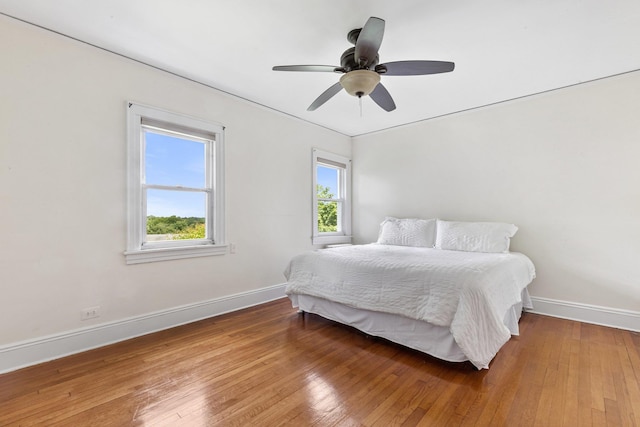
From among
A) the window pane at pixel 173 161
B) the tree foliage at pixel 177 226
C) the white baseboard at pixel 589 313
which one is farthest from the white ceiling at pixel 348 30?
the white baseboard at pixel 589 313

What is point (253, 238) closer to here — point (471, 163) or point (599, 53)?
point (471, 163)

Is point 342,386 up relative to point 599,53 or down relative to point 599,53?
down

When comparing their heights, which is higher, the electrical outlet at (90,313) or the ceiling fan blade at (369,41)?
the ceiling fan blade at (369,41)

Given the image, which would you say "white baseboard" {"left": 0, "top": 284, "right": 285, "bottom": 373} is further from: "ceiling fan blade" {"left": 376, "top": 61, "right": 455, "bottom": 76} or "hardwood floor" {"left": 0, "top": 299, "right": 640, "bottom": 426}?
"ceiling fan blade" {"left": 376, "top": 61, "right": 455, "bottom": 76}

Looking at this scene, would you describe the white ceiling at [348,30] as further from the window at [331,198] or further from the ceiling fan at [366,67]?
the window at [331,198]

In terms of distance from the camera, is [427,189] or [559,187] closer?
[559,187]

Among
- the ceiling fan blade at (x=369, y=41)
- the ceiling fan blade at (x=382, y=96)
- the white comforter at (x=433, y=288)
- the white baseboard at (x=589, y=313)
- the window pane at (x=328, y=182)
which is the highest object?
the ceiling fan blade at (x=369, y=41)

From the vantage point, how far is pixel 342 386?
6.01 ft

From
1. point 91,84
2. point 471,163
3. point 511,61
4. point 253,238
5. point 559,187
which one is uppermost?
point 511,61

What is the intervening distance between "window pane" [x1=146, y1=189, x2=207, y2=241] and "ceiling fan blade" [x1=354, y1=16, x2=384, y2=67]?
2.17 m

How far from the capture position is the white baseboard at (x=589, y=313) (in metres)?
2.75

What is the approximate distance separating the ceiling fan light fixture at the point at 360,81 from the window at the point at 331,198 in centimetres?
223

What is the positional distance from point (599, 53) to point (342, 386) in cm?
341

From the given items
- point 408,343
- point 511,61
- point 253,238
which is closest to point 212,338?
point 253,238
